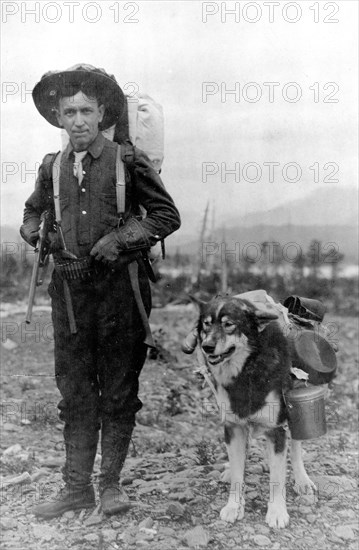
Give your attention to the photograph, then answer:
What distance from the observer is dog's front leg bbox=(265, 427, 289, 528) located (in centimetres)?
389

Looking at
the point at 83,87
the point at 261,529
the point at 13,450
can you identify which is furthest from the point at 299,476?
the point at 83,87

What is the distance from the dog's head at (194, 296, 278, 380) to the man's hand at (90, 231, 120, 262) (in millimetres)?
586

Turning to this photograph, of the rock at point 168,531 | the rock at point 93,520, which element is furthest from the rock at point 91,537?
the rock at point 168,531

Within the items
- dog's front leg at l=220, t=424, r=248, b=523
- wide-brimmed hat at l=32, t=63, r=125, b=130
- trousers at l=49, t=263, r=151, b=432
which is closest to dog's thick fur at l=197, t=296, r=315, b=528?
dog's front leg at l=220, t=424, r=248, b=523

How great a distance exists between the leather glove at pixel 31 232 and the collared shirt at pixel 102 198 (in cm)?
25

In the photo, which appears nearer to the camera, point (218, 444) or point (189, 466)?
point (189, 466)

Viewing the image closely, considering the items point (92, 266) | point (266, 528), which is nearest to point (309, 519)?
point (266, 528)

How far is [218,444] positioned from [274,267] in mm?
8801

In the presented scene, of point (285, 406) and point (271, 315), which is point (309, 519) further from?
point (271, 315)

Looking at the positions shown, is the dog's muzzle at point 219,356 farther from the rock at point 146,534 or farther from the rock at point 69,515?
the rock at point 69,515

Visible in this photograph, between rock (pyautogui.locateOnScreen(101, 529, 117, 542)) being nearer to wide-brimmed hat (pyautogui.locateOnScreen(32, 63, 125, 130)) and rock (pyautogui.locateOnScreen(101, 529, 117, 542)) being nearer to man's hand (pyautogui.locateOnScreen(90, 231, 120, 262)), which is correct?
man's hand (pyautogui.locateOnScreen(90, 231, 120, 262))

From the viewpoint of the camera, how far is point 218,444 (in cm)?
589

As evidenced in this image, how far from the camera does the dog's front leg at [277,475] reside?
12.8ft

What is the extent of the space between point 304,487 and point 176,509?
39.4 inches
